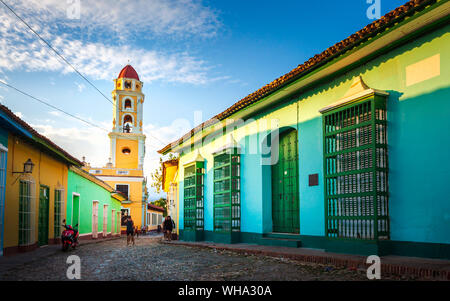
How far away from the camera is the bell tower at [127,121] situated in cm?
3566

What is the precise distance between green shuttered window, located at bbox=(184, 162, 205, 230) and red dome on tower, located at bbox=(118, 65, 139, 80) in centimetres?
2342

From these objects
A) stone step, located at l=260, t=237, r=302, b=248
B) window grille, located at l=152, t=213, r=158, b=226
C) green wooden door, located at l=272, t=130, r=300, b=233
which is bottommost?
window grille, located at l=152, t=213, r=158, b=226

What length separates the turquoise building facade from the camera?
19.0 ft

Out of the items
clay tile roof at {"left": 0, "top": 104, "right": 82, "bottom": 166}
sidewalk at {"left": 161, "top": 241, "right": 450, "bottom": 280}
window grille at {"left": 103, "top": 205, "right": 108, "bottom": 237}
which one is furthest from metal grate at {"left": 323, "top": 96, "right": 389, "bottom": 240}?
window grille at {"left": 103, "top": 205, "right": 108, "bottom": 237}

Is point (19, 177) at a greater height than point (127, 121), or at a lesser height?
lesser

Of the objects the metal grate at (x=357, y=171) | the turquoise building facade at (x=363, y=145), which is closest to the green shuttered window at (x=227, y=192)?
the turquoise building facade at (x=363, y=145)

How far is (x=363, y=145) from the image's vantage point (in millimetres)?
6734

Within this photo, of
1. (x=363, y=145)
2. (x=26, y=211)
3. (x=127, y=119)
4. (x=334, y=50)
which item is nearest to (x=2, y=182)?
(x=26, y=211)

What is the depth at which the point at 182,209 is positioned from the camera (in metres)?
15.9

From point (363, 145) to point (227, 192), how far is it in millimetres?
5818

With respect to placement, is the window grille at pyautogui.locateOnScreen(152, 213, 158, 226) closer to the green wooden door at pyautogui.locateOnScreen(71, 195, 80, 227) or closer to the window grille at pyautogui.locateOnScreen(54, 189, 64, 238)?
the green wooden door at pyautogui.locateOnScreen(71, 195, 80, 227)

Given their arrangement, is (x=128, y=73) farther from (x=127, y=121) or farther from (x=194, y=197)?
(x=194, y=197)

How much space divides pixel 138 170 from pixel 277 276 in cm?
3375

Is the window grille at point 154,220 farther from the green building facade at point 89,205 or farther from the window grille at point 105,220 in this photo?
the window grille at point 105,220
